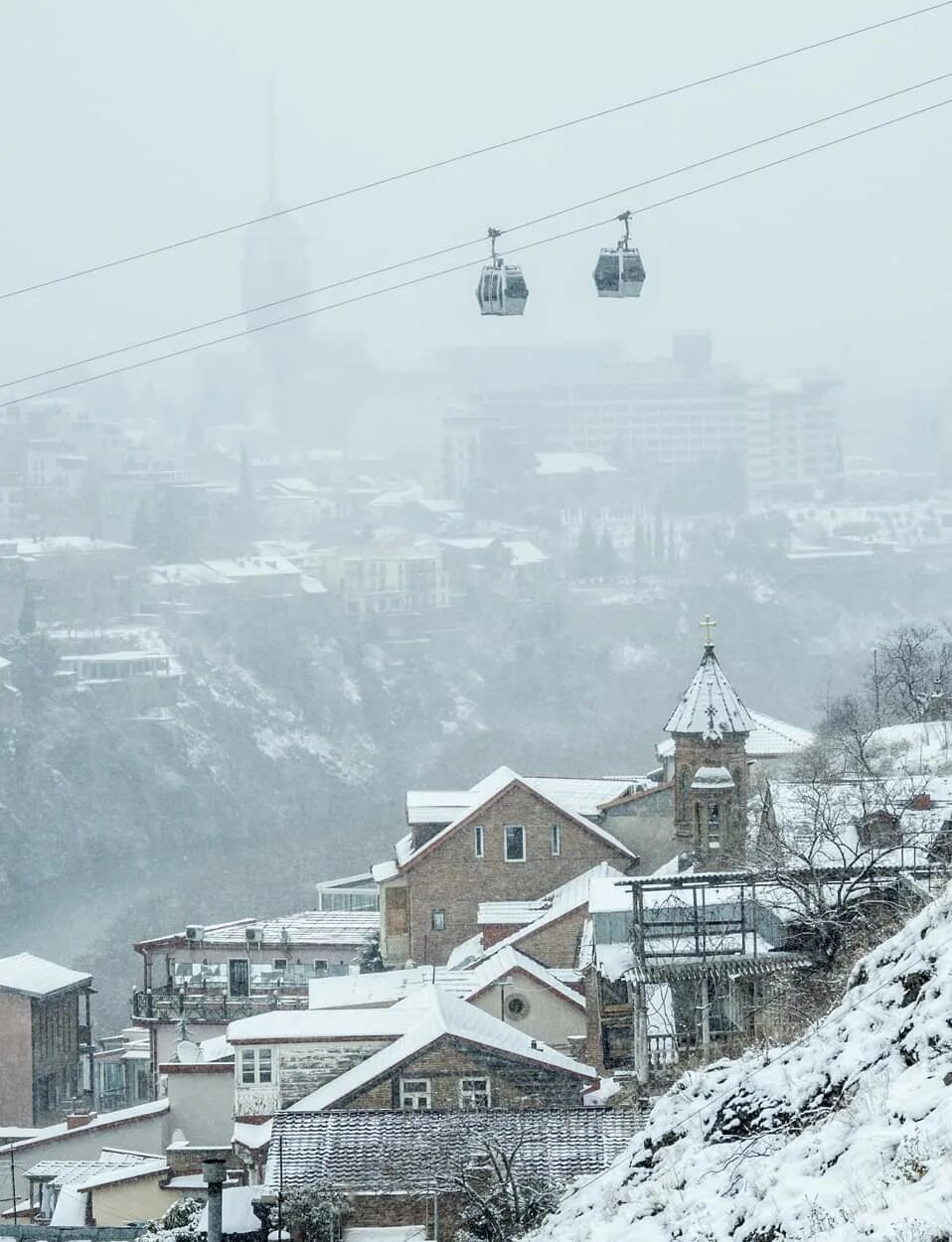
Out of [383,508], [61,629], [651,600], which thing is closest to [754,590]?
[651,600]

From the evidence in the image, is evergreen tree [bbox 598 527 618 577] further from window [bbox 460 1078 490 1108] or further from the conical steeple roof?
window [bbox 460 1078 490 1108]

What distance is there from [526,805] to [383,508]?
117m

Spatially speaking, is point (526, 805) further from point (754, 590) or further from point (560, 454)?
point (560, 454)

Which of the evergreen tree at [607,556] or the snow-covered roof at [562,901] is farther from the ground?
the evergreen tree at [607,556]

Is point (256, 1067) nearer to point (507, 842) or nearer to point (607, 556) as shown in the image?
point (507, 842)

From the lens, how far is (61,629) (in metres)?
98.4

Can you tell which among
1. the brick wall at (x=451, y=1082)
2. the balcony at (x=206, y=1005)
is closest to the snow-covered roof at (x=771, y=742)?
the balcony at (x=206, y=1005)

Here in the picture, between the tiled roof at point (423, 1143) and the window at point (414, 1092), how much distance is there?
232 cm

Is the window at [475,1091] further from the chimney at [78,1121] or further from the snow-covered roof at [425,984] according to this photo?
the chimney at [78,1121]

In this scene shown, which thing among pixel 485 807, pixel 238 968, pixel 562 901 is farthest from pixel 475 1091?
pixel 238 968

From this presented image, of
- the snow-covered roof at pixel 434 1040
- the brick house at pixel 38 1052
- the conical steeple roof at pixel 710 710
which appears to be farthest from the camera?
the brick house at pixel 38 1052

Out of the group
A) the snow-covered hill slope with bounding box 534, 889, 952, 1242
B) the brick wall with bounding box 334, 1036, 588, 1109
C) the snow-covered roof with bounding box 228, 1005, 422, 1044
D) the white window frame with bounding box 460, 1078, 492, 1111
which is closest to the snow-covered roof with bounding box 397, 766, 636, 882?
the snow-covered roof with bounding box 228, 1005, 422, 1044

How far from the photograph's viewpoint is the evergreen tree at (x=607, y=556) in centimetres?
12850

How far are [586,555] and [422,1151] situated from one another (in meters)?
117
